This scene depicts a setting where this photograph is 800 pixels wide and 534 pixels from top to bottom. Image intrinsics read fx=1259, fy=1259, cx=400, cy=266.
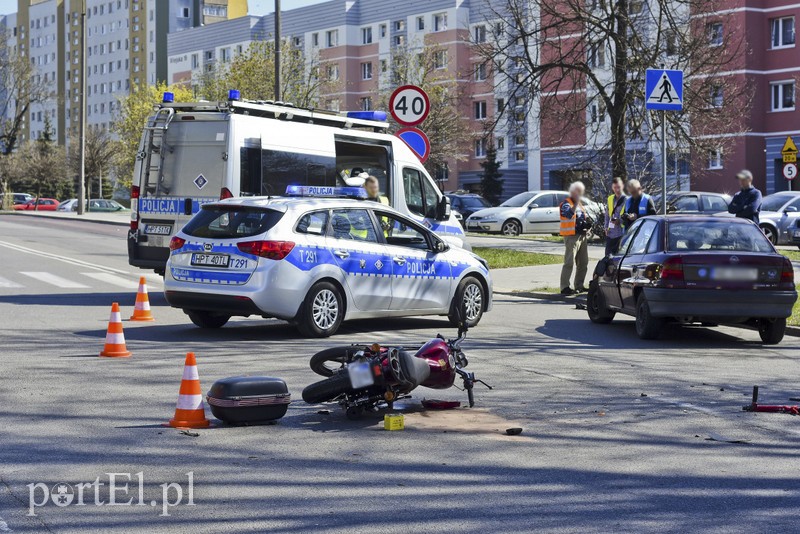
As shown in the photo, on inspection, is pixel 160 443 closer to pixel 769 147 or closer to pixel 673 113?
pixel 673 113

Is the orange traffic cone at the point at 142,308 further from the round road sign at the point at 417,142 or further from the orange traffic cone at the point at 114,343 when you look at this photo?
the round road sign at the point at 417,142

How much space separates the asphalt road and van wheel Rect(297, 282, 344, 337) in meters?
0.22

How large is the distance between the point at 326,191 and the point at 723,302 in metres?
6.98

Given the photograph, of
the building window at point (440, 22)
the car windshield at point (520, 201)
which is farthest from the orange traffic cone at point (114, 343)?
the building window at point (440, 22)

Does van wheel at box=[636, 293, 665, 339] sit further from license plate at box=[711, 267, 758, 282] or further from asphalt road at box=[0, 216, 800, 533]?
license plate at box=[711, 267, 758, 282]

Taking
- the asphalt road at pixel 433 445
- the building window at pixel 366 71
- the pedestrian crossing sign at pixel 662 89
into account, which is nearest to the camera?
the asphalt road at pixel 433 445

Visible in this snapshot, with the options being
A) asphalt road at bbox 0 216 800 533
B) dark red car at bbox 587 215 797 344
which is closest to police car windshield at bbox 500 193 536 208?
dark red car at bbox 587 215 797 344

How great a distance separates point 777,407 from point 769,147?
55.1 metres

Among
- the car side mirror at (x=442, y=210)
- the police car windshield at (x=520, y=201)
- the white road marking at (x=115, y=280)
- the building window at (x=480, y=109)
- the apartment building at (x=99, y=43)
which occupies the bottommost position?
the white road marking at (x=115, y=280)

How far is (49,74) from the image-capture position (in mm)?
158000

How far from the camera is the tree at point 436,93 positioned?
7088cm

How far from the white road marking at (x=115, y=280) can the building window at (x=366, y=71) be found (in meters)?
73.9

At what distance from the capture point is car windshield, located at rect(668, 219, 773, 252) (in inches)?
555

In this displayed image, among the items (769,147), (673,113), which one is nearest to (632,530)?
(673,113)
